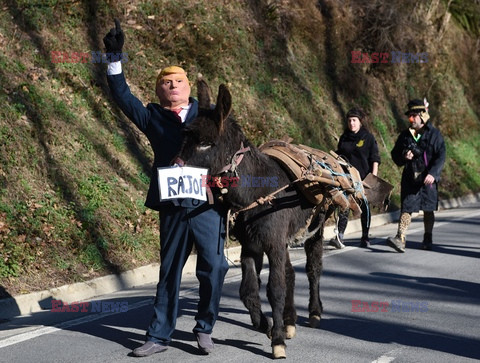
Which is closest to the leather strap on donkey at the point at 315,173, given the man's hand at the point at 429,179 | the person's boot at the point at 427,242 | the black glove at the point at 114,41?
the black glove at the point at 114,41

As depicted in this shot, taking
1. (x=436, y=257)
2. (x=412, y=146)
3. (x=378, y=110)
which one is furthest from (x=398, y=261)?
(x=378, y=110)

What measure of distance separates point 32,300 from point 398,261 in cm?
519

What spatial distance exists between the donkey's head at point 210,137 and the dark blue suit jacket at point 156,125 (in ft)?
1.12

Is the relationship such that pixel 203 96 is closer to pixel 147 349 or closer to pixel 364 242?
pixel 147 349

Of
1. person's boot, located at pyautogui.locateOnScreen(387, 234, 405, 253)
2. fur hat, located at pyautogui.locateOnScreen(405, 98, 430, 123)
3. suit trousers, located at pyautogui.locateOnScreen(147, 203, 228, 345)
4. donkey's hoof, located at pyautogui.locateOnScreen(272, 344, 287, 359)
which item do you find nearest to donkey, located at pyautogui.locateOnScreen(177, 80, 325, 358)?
donkey's hoof, located at pyautogui.locateOnScreen(272, 344, 287, 359)

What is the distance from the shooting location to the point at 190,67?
16188mm

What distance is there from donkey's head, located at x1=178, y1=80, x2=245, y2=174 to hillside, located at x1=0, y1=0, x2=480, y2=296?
135 inches

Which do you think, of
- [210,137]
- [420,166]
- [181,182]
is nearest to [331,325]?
[181,182]

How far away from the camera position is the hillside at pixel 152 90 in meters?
9.84

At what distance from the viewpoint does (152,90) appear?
1478cm

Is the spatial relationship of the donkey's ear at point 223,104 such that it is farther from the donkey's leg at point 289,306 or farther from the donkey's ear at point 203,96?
the donkey's leg at point 289,306

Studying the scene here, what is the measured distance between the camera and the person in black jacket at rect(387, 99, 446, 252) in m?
11.5

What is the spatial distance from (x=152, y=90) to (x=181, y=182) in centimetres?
942

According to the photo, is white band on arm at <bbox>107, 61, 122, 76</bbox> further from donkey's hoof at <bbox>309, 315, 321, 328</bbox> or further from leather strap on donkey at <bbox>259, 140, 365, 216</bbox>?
donkey's hoof at <bbox>309, 315, 321, 328</bbox>
